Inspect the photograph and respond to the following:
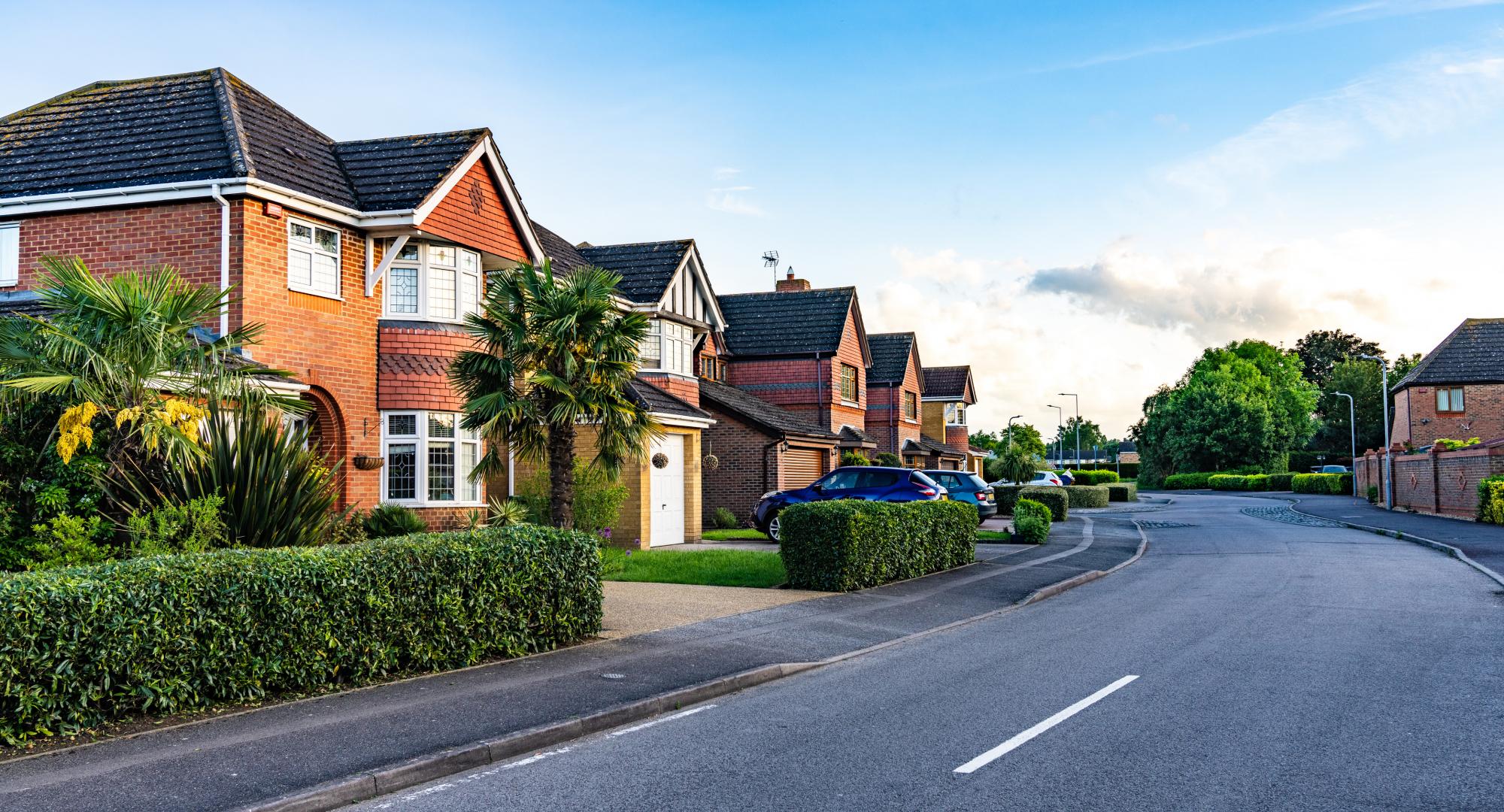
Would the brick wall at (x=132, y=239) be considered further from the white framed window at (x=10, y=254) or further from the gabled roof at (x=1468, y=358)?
the gabled roof at (x=1468, y=358)

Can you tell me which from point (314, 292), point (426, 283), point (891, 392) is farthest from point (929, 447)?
point (314, 292)

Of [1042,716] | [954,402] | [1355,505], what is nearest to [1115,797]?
[1042,716]

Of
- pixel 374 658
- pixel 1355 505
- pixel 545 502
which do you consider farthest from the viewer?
pixel 1355 505

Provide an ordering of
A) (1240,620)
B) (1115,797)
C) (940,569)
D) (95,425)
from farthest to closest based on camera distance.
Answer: (940,569) < (1240,620) < (95,425) < (1115,797)

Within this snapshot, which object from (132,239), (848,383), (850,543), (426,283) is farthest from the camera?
(848,383)

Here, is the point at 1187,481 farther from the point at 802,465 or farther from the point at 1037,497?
the point at 802,465

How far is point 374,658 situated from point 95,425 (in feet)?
12.0

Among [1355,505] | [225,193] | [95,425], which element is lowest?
Answer: [1355,505]

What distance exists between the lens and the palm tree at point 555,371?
13.8 m

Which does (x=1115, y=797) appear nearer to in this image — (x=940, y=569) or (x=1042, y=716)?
(x=1042, y=716)

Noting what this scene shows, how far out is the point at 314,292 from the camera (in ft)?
57.0

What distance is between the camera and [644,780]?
6.69 meters

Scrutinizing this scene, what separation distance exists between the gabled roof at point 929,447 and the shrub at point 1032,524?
2087 centimetres

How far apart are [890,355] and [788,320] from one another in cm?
974
